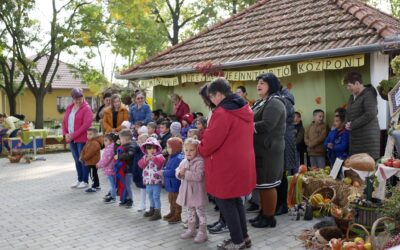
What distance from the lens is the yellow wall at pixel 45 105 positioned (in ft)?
105

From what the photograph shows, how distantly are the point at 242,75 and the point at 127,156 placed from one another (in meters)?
3.38

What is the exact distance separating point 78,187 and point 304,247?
16.9 ft

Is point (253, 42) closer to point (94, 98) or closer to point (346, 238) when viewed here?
point (346, 238)

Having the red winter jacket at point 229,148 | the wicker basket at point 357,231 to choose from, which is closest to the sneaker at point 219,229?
the red winter jacket at point 229,148

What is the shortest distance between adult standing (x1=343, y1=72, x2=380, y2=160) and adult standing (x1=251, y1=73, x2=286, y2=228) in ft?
5.33

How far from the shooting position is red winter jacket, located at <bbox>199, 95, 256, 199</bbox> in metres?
4.35

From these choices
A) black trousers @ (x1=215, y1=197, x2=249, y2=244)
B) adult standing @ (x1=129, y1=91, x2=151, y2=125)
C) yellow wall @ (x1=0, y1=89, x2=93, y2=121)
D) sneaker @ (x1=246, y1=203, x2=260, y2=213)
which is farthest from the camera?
yellow wall @ (x1=0, y1=89, x2=93, y2=121)

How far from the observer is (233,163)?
439 cm

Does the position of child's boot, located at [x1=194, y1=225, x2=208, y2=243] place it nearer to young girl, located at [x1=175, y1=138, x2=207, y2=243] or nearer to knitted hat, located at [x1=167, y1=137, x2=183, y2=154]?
young girl, located at [x1=175, y1=138, x2=207, y2=243]

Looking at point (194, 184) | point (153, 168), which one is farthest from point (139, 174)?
point (194, 184)

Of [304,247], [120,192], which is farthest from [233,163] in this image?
[120,192]

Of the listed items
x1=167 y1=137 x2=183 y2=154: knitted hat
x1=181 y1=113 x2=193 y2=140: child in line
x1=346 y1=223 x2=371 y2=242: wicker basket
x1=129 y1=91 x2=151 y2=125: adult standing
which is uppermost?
x1=129 y1=91 x2=151 y2=125: adult standing

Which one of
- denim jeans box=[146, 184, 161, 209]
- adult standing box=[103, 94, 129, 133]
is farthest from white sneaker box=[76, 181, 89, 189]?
denim jeans box=[146, 184, 161, 209]

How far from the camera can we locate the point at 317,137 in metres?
7.43
